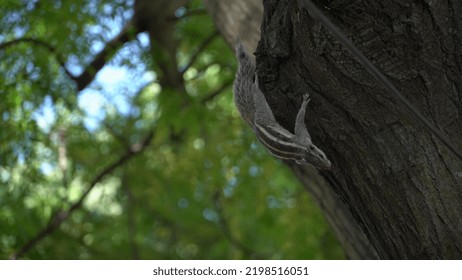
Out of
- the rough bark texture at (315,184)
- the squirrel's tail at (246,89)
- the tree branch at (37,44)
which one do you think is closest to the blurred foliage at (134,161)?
the tree branch at (37,44)

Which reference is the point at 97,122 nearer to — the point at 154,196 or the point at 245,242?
the point at 154,196

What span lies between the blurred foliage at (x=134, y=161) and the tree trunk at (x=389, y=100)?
6.65 ft

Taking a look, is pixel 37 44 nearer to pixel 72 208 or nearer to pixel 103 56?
pixel 103 56

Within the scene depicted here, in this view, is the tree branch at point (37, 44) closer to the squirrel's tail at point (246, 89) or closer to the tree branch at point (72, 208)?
the tree branch at point (72, 208)

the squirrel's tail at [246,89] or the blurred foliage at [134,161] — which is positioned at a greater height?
the squirrel's tail at [246,89]

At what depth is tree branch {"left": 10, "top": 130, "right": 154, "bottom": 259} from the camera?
138 inches

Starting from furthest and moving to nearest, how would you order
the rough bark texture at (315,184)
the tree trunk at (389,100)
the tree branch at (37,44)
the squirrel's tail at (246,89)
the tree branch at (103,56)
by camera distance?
the tree branch at (103,56) → the tree branch at (37,44) → the rough bark texture at (315,184) → the squirrel's tail at (246,89) → the tree trunk at (389,100)

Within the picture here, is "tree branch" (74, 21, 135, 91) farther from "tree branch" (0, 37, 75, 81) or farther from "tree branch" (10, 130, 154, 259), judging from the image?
"tree branch" (10, 130, 154, 259)

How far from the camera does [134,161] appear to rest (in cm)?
438

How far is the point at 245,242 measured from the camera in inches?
177

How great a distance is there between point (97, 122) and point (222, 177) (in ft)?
3.44

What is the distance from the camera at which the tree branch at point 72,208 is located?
3.51 meters
